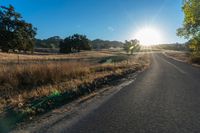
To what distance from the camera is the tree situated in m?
22.8

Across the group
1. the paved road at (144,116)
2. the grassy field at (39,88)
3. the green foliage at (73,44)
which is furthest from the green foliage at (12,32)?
the green foliage at (73,44)

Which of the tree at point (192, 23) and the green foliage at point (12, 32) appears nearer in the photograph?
the green foliage at point (12, 32)

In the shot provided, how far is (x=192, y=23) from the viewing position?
989 inches

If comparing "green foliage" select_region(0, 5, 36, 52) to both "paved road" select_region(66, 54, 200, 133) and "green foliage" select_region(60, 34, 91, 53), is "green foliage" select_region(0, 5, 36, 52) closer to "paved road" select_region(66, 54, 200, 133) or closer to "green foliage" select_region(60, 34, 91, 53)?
"paved road" select_region(66, 54, 200, 133)

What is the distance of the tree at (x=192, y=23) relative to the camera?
22.8 meters

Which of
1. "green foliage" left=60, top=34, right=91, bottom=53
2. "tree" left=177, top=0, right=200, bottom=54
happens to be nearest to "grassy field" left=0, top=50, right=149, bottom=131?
"tree" left=177, top=0, right=200, bottom=54

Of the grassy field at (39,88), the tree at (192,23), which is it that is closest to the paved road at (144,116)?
the grassy field at (39,88)

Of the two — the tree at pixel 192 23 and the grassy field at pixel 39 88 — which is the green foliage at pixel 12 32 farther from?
the tree at pixel 192 23

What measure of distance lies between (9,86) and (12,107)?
387 centimetres

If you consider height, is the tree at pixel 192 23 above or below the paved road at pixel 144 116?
above

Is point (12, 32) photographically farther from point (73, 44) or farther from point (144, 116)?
point (73, 44)

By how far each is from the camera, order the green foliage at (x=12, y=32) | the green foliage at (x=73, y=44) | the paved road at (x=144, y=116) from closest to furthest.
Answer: the paved road at (x=144, y=116)
the green foliage at (x=12, y=32)
the green foliage at (x=73, y=44)

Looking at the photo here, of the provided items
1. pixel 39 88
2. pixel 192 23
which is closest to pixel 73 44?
pixel 192 23

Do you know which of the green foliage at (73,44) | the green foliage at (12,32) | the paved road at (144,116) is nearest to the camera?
the paved road at (144,116)
